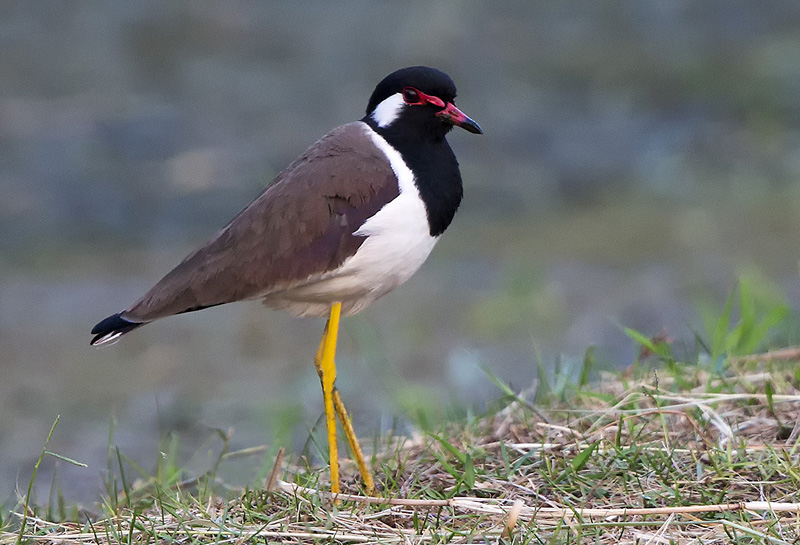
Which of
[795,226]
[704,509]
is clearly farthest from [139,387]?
[795,226]

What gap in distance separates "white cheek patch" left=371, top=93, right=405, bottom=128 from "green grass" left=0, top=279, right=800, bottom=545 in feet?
3.54

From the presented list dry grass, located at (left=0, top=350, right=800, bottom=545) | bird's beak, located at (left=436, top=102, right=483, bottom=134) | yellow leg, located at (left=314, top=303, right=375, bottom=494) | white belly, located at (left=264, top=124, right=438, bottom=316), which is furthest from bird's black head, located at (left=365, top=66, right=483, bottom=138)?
dry grass, located at (left=0, top=350, right=800, bottom=545)

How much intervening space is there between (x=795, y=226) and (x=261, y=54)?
4738 millimetres

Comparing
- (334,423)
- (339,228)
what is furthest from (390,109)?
(334,423)

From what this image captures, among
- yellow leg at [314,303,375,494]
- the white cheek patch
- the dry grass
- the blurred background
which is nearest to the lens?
the dry grass

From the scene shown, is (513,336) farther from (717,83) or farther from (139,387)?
(717,83)

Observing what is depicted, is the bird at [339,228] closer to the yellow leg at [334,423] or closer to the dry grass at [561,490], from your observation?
the yellow leg at [334,423]

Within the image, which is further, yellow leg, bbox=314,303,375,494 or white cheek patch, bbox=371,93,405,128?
white cheek patch, bbox=371,93,405,128

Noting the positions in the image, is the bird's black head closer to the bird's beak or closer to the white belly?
the bird's beak

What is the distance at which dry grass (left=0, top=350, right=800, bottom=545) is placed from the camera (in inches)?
129

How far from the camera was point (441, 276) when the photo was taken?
833 cm

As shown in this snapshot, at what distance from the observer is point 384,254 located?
12.7ft

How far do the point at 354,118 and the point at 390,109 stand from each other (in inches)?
232

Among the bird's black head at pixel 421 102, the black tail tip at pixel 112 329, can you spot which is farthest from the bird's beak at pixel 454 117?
the black tail tip at pixel 112 329
